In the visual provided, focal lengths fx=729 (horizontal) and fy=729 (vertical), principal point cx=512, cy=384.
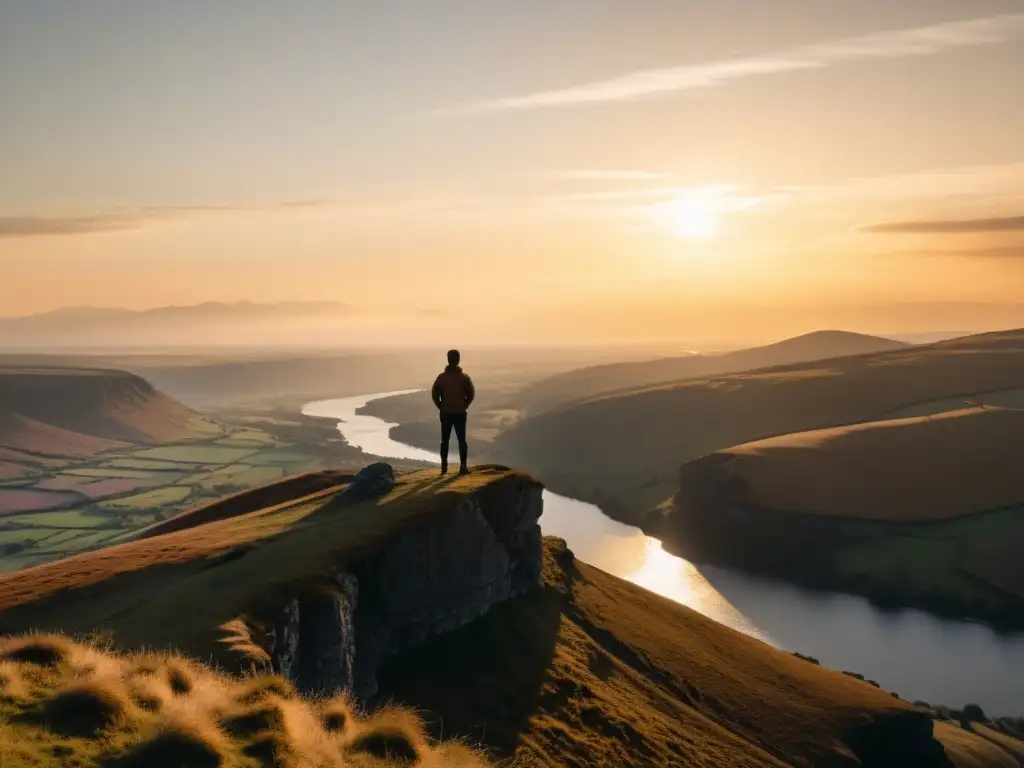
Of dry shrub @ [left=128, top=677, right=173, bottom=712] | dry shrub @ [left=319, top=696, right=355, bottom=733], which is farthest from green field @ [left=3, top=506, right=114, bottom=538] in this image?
dry shrub @ [left=319, top=696, right=355, bottom=733]

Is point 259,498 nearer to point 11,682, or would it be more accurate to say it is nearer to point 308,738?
point 11,682

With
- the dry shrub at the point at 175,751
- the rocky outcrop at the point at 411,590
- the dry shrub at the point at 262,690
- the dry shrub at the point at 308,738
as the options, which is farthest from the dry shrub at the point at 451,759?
the rocky outcrop at the point at 411,590

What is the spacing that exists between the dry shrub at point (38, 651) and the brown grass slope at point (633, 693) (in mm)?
17016

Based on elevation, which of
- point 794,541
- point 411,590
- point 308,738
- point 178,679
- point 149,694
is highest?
point 149,694

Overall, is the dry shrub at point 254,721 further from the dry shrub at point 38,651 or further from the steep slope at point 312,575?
the steep slope at point 312,575

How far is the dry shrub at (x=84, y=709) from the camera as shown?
13.5m

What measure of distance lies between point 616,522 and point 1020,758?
97.5m

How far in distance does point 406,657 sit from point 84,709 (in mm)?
21984

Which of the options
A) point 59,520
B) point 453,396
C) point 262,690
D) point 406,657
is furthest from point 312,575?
point 59,520

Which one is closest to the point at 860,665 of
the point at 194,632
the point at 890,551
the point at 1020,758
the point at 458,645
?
the point at 1020,758

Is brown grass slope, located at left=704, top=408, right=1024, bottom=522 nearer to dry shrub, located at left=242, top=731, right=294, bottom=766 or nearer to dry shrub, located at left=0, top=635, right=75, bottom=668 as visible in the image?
dry shrub, located at left=242, top=731, right=294, bottom=766

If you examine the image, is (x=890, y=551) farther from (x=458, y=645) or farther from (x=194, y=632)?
(x=194, y=632)

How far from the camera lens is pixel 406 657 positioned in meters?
34.7

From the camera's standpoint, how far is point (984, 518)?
12588 cm
